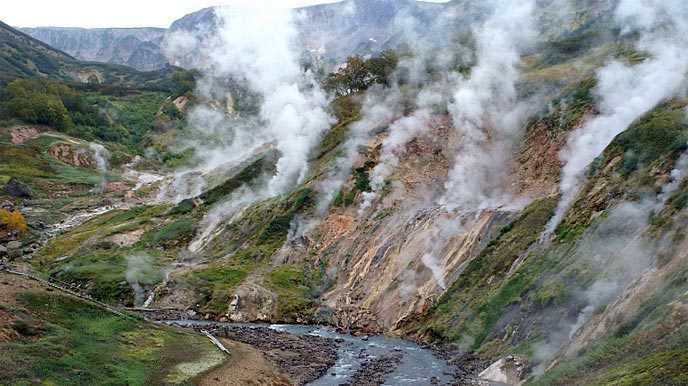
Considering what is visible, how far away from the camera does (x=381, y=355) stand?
3934 cm

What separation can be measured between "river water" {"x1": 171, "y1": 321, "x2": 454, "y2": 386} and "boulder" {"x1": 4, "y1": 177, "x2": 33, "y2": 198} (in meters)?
53.9

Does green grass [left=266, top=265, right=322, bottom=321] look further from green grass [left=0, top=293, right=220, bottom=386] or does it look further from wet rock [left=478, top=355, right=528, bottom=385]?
wet rock [left=478, top=355, right=528, bottom=385]

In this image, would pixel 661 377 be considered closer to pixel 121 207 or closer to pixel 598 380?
pixel 598 380

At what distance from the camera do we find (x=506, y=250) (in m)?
44.8

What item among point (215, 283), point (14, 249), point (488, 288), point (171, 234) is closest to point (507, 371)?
point (488, 288)

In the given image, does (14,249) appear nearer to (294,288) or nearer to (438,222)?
(294,288)

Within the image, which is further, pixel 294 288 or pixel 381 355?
pixel 294 288

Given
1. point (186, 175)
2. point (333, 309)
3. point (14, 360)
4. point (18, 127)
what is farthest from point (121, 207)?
point (14, 360)

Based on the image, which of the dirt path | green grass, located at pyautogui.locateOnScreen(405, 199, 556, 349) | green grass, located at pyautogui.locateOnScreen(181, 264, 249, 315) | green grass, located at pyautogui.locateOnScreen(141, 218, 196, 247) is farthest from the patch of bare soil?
green grass, located at pyautogui.locateOnScreen(405, 199, 556, 349)

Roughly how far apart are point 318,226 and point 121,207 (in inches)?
1657

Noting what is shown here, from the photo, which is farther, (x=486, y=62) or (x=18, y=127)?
(x=18, y=127)

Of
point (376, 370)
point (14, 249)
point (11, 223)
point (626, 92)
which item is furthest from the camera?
point (11, 223)

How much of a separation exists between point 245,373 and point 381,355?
31.4 ft

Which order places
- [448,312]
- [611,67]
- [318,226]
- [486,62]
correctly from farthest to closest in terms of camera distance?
1. [486,62]
2. [318,226]
3. [611,67]
4. [448,312]
